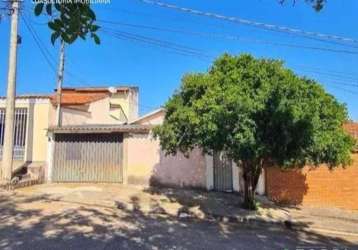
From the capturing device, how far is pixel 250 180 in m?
14.4

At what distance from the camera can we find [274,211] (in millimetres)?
14758

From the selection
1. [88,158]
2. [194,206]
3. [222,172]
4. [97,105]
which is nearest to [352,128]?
[222,172]

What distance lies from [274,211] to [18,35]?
477 inches

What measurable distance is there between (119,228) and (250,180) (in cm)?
595

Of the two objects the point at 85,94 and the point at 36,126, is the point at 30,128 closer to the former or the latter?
the point at 36,126

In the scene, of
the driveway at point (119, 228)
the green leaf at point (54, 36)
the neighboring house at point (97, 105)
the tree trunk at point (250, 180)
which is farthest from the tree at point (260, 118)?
the neighboring house at point (97, 105)

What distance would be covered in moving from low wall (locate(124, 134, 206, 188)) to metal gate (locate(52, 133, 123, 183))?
0.59m

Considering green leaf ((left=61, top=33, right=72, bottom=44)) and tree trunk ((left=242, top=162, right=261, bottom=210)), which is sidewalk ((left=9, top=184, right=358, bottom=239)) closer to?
tree trunk ((left=242, top=162, right=261, bottom=210))

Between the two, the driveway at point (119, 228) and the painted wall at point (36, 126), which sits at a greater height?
the painted wall at point (36, 126)

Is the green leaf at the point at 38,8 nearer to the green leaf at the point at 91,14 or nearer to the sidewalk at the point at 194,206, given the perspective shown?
the green leaf at the point at 91,14

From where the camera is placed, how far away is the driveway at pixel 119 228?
8.62m

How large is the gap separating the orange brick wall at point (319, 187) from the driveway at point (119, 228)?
14.2 ft

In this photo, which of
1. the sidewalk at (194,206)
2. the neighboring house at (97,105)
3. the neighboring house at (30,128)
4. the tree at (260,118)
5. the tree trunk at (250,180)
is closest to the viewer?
the tree at (260,118)

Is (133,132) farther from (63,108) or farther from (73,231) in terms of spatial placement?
(73,231)
